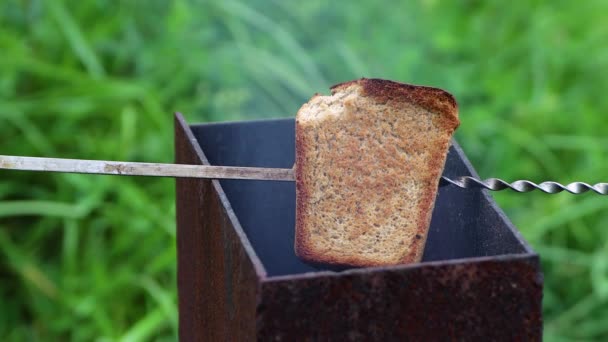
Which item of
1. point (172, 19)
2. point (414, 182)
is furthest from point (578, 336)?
point (414, 182)

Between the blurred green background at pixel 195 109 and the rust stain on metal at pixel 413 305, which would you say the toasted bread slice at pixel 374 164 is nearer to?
the rust stain on metal at pixel 413 305

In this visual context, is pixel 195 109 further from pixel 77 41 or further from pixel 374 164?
pixel 374 164

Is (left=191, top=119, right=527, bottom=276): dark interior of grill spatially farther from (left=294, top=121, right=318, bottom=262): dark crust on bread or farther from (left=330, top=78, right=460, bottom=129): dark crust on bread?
(left=330, top=78, right=460, bottom=129): dark crust on bread

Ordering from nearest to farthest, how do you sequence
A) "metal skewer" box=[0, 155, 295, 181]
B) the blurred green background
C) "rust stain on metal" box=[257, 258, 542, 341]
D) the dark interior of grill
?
1. "rust stain on metal" box=[257, 258, 542, 341]
2. "metal skewer" box=[0, 155, 295, 181]
3. the dark interior of grill
4. the blurred green background

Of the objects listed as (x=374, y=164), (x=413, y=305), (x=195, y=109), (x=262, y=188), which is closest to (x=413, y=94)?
(x=374, y=164)

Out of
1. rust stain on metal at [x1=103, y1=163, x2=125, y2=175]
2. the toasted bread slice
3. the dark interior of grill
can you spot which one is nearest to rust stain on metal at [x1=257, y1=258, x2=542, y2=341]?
the toasted bread slice

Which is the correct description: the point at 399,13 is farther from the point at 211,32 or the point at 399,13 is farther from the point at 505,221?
the point at 505,221
